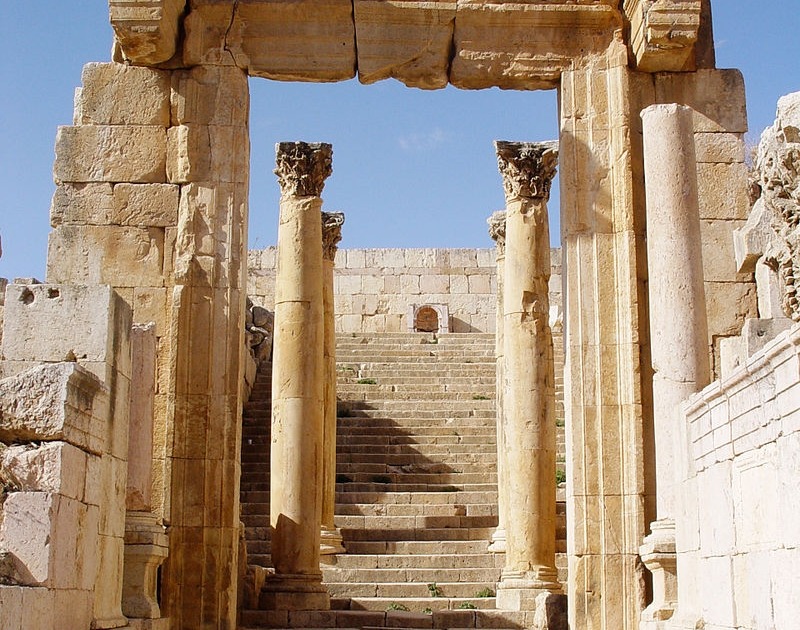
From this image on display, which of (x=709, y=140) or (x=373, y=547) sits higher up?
(x=709, y=140)

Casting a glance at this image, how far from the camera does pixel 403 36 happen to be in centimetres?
1269

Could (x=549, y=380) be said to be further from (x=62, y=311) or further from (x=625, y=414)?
(x=62, y=311)

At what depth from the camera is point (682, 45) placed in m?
12.1

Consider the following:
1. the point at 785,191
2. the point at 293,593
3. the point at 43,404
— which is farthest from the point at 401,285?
the point at 785,191

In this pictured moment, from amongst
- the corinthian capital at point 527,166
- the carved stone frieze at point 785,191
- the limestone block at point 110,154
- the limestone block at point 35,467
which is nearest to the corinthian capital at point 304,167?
the corinthian capital at point 527,166

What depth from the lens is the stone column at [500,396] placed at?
1731 centimetres

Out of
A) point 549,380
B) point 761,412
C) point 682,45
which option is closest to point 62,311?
point 761,412

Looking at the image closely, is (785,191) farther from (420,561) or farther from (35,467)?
(420,561)

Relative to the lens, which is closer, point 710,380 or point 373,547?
point 710,380

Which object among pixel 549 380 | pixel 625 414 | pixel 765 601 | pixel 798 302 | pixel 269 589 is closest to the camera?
pixel 798 302

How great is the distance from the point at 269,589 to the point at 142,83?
555 cm

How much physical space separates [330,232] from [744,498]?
37.3ft

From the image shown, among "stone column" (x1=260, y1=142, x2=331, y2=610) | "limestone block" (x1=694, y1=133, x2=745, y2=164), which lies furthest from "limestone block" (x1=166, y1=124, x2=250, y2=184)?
"limestone block" (x1=694, y1=133, x2=745, y2=164)

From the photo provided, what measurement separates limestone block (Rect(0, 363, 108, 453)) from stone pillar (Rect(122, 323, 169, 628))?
6.63 ft
